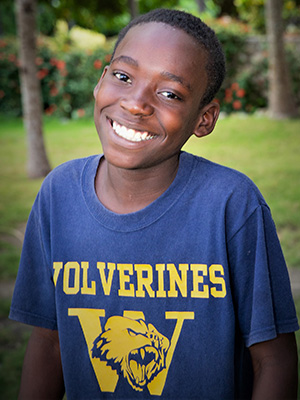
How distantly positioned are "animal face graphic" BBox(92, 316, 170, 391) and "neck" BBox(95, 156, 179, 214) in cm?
33

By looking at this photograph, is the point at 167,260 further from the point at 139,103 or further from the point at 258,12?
the point at 258,12

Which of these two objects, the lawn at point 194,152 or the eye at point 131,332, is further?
the lawn at point 194,152

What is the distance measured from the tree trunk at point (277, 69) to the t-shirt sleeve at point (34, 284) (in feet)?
24.4

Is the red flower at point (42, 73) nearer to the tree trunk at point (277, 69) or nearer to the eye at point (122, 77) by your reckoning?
the tree trunk at point (277, 69)

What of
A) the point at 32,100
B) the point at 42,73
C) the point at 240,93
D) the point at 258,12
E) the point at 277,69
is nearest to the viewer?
the point at 32,100

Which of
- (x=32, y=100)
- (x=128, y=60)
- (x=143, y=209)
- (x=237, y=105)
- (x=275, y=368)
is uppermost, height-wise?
(x=237, y=105)

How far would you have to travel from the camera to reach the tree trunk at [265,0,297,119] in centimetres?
802

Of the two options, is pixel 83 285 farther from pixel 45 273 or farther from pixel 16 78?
pixel 16 78

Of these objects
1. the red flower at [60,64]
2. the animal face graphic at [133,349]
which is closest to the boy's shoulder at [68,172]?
the animal face graphic at [133,349]

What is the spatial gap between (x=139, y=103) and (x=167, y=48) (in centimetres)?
17

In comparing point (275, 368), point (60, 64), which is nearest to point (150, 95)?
point (275, 368)

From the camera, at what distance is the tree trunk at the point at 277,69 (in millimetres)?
8023

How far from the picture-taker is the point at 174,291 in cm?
139

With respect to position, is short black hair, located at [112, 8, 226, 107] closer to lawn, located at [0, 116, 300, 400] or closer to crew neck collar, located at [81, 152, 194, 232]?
crew neck collar, located at [81, 152, 194, 232]
